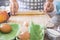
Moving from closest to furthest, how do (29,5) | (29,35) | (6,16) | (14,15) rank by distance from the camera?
(29,35) → (6,16) → (14,15) → (29,5)

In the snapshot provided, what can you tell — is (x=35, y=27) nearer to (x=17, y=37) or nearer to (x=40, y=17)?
(x=17, y=37)

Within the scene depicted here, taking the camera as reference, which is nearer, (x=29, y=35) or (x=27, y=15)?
(x=29, y=35)

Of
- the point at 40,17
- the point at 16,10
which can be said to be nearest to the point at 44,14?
the point at 40,17

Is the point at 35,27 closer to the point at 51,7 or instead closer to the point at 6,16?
the point at 6,16

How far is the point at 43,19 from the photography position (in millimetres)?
860

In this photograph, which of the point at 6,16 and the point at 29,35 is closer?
the point at 29,35

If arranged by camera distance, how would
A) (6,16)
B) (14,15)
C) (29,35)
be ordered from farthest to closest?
(14,15), (6,16), (29,35)

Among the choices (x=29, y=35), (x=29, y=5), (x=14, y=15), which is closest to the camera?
(x=29, y=35)

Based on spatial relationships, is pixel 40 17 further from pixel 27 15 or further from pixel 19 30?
pixel 19 30

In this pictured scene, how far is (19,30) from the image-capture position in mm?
580

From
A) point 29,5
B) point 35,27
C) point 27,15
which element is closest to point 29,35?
point 35,27

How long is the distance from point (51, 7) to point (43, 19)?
0.14m

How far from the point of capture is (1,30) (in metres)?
0.55

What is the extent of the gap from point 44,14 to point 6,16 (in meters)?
0.26
